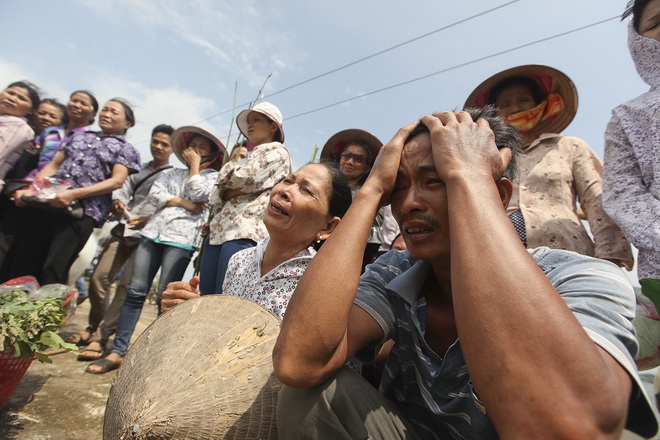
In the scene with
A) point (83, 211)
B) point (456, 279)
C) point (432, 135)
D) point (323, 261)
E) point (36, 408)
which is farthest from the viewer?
point (83, 211)

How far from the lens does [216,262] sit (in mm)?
3072

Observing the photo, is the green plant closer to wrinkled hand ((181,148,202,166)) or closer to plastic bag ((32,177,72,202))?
plastic bag ((32,177,72,202))

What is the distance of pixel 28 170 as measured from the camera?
3869mm

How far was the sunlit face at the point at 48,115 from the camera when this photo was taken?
4.16 metres

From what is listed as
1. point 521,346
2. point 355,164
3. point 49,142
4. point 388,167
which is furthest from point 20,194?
point 521,346

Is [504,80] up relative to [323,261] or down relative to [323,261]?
up

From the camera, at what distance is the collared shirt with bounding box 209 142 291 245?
2.96 metres

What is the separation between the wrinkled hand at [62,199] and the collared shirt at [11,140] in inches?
27.7

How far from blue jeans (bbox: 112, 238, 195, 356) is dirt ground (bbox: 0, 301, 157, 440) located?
351 mm

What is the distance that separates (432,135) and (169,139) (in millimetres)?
4069

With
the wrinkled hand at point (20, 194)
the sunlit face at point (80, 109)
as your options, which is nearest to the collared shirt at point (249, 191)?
the wrinkled hand at point (20, 194)

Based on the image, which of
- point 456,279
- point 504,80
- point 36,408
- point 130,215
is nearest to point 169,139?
point 130,215

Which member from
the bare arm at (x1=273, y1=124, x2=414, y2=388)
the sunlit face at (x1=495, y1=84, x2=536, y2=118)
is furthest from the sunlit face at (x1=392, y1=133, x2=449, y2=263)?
the sunlit face at (x1=495, y1=84, x2=536, y2=118)

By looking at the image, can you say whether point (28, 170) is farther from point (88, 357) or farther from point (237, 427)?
point (237, 427)
